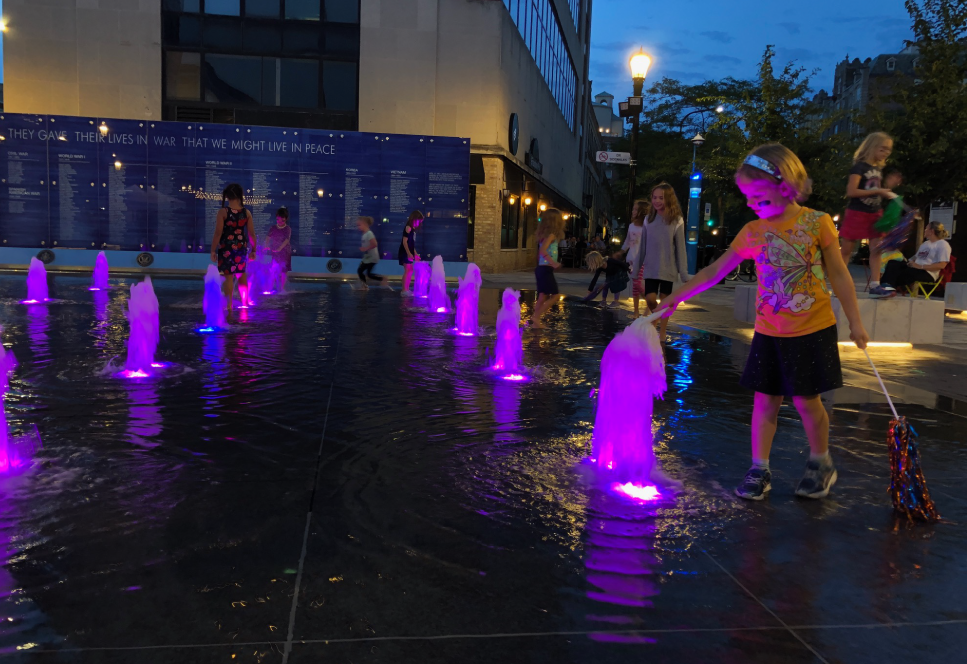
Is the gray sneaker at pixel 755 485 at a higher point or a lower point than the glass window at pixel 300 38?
lower

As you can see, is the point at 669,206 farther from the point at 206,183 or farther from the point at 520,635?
the point at 206,183

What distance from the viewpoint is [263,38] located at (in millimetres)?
26125

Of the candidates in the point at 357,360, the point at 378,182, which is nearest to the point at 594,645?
the point at 357,360

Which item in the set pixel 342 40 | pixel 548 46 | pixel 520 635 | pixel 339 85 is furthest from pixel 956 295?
pixel 548 46

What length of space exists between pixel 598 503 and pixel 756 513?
0.76 meters

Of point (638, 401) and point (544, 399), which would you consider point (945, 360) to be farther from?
point (638, 401)

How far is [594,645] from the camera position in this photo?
259 cm

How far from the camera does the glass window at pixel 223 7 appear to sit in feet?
85.2

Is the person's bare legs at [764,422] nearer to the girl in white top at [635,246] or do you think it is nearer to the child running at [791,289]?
the child running at [791,289]

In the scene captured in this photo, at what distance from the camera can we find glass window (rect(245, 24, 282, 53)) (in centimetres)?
2608

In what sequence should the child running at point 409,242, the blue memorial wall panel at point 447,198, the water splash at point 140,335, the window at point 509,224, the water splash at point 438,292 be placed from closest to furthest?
the water splash at point 140,335 → the water splash at point 438,292 → the child running at point 409,242 → the blue memorial wall panel at point 447,198 → the window at point 509,224

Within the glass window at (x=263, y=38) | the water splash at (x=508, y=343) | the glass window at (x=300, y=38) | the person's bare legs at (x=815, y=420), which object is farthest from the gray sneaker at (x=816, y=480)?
the glass window at (x=263, y=38)

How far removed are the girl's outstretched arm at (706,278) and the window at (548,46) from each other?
86.4ft

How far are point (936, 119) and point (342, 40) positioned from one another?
1782 centimetres
